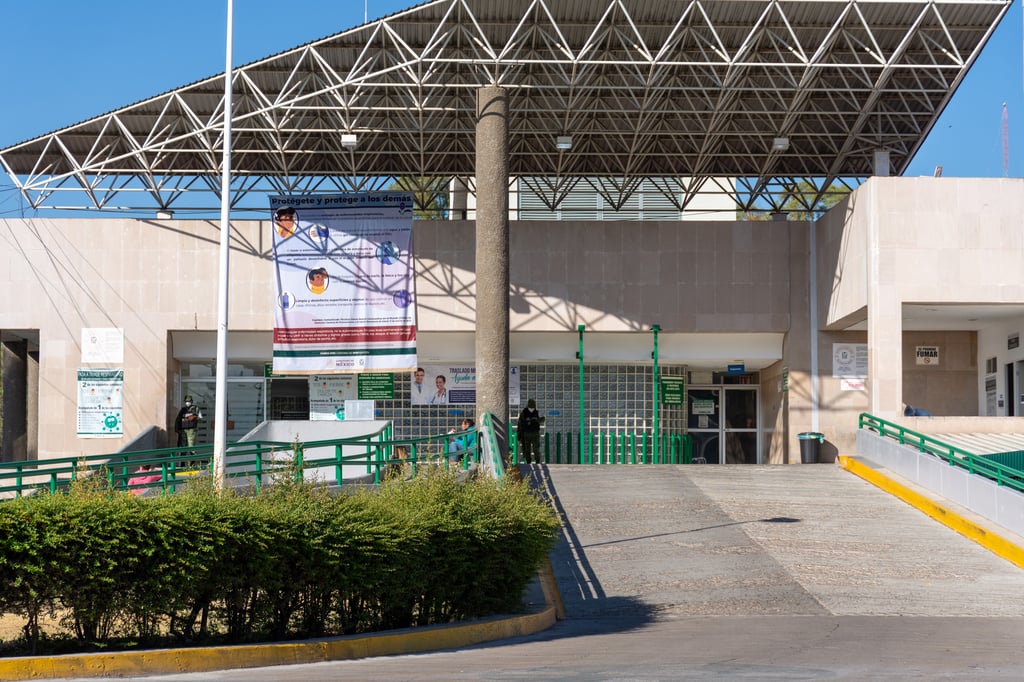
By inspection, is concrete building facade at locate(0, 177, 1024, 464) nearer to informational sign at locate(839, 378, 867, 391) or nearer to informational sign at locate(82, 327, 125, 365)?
informational sign at locate(839, 378, 867, 391)

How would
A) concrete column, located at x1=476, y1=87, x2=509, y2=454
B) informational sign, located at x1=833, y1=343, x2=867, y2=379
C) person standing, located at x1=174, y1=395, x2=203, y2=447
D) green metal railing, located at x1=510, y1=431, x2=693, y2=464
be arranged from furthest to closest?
green metal railing, located at x1=510, y1=431, x2=693, y2=464 < informational sign, located at x1=833, y1=343, x2=867, y2=379 < person standing, located at x1=174, y1=395, x2=203, y2=447 < concrete column, located at x1=476, y1=87, x2=509, y2=454

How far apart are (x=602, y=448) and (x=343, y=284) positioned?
9297mm

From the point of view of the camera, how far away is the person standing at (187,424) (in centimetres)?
3428

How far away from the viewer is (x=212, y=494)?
1257 centimetres

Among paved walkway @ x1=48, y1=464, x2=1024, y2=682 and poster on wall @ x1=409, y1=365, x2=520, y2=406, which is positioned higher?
poster on wall @ x1=409, y1=365, x2=520, y2=406

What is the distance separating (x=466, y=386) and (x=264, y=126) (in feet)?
30.1

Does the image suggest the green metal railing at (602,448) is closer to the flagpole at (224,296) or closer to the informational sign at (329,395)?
the informational sign at (329,395)

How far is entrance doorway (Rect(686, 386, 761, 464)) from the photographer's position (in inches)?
1576

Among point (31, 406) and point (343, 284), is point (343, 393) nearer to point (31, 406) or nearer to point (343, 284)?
point (343, 284)

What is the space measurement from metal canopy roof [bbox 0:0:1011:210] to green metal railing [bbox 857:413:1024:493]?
27.6 ft

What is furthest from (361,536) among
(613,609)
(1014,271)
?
(1014,271)

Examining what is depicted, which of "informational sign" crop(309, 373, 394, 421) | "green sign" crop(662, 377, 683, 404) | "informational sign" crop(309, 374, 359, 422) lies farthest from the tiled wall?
"informational sign" crop(309, 374, 359, 422)

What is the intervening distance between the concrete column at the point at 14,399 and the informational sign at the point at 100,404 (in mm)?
4971

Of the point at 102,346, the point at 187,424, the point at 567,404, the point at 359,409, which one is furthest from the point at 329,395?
the point at 567,404
